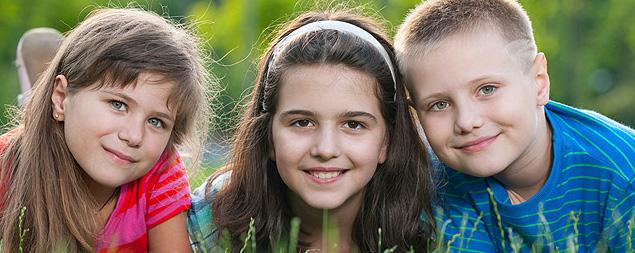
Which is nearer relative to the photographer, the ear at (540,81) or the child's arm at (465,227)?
the ear at (540,81)

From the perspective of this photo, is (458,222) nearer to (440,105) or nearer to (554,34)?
(440,105)

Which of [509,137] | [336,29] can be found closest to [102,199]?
[336,29]

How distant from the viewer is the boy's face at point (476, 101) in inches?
160

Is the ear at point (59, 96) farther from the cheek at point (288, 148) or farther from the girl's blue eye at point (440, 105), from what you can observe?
the girl's blue eye at point (440, 105)

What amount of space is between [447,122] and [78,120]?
1.50m

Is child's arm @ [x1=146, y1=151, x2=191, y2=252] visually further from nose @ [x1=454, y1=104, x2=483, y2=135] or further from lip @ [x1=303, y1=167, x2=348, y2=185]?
nose @ [x1=454, y1=104, x2=483, y2=135]

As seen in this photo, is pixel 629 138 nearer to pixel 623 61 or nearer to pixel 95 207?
pixel 95 207

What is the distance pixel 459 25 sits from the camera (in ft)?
13.8

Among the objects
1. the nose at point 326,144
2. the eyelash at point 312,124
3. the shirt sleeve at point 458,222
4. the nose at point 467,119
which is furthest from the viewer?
the shirt sleeve at point 458,222

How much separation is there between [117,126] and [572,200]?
187 centimetres

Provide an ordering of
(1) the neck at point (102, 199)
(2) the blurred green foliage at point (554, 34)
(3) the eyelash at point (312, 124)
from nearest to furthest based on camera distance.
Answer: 1. (3) the eyelash at point (312, 124)
2. (1) the neck at point (102, 199)
3. (2) the blurred green foliage at point (554, 34)

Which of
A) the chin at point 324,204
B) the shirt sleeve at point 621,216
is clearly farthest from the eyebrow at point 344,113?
the shirt sleeve at point 621,216

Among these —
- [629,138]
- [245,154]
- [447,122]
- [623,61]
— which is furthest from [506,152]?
[623,61]

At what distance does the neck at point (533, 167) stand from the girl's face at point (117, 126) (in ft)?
4.75
